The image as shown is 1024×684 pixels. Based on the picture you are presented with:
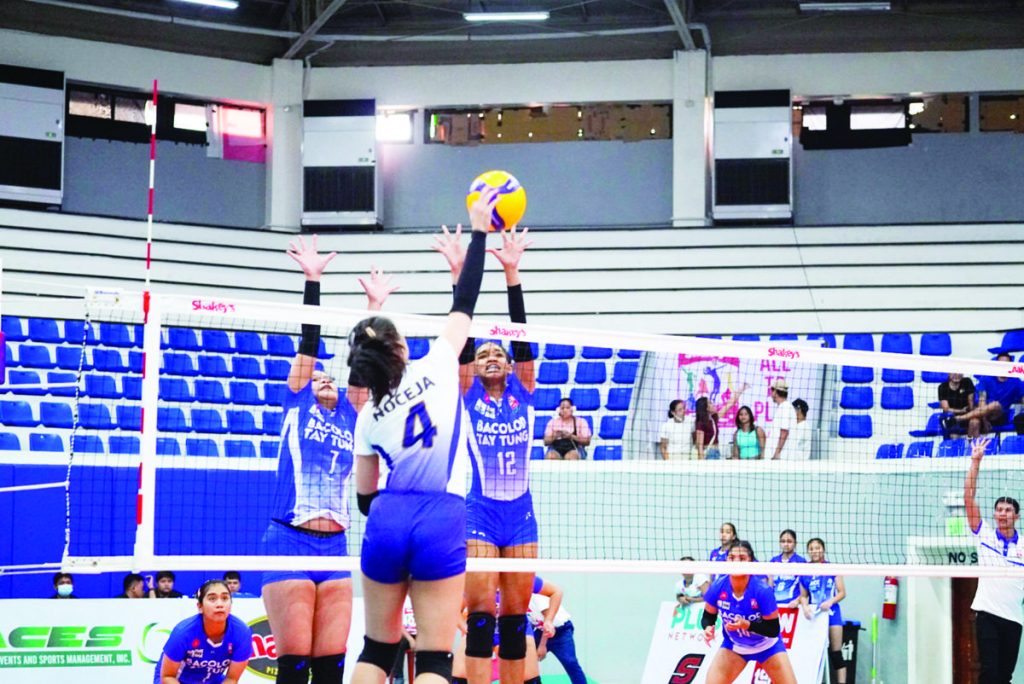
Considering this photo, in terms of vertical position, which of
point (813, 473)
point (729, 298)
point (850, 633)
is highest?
point (729, 298)

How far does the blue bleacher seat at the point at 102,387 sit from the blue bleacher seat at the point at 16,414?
81 cm

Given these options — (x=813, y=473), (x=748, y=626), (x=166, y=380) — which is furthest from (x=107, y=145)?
(x=748, y=626)

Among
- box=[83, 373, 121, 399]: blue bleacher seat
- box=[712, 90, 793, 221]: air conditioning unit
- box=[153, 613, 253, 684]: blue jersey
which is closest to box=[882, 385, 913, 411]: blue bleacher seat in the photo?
box=[712, 90, 793, 221]: air conditioning unit

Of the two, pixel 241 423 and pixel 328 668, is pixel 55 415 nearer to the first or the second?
pixel 241 423

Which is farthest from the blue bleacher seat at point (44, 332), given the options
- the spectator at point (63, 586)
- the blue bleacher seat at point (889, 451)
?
the blue bleacher seat at point (889, 451)

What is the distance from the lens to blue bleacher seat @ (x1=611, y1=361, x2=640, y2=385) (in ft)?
63.6

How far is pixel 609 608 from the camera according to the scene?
16031mm

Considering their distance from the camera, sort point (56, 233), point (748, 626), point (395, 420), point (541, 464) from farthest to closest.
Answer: point (56, 233)
point (541, 464)
point (748, 626)
point (395, 420)

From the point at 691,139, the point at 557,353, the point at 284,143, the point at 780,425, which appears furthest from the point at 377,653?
the point at 284,143

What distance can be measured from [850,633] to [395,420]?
11035 millimetres

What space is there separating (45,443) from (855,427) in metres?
10.4

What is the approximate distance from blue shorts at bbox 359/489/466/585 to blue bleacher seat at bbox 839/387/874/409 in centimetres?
1379

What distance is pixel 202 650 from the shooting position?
375 inches

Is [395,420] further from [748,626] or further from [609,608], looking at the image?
[609,608]
